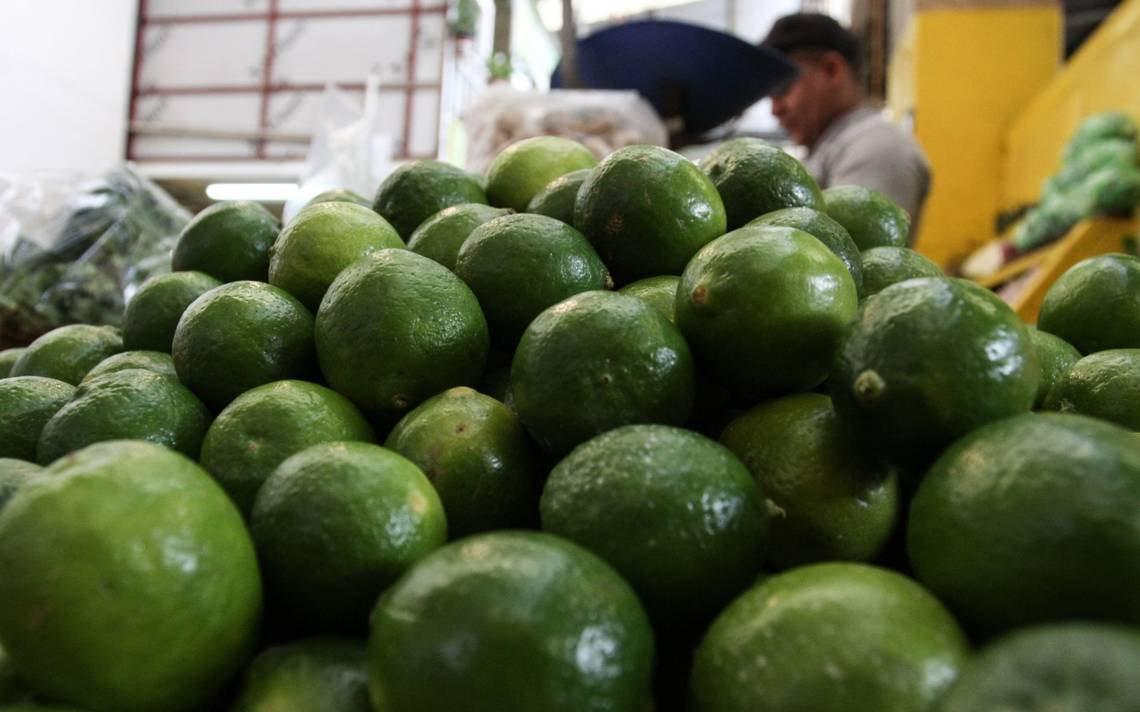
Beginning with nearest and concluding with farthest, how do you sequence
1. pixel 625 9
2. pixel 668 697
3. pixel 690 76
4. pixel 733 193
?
pixel 668 697, pixel 733 193, pixel 690 76, pixel 625 9

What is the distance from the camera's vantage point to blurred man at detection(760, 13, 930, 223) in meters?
4.04

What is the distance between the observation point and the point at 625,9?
14922 mm

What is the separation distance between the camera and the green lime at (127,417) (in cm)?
114

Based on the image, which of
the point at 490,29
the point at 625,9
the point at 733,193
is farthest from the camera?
the point at 625,9

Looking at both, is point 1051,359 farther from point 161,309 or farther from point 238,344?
point 161,309

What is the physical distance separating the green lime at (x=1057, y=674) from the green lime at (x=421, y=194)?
1369mm

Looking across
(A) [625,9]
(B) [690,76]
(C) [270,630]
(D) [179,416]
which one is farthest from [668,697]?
(A) [625,9]

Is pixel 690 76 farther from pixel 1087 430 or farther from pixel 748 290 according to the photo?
pixel 1087 430

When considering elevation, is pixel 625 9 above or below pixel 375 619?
above

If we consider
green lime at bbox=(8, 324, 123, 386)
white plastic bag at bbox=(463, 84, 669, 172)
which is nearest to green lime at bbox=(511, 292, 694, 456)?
green lime at bbox=(8, 324, 123, 386)

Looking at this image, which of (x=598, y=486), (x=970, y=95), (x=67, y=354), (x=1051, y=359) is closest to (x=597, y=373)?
(x=598, y=486)

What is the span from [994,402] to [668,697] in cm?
50

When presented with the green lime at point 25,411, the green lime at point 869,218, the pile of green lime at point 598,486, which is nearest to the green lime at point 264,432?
the pile of green lime at point 598,486

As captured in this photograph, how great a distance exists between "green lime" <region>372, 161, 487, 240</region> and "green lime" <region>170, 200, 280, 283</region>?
10.2 inches
